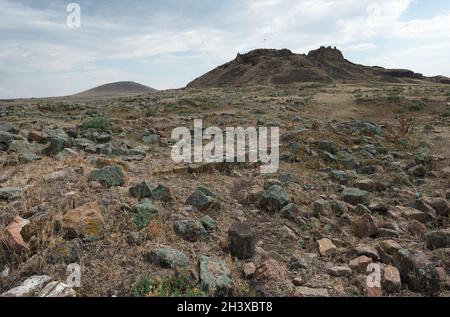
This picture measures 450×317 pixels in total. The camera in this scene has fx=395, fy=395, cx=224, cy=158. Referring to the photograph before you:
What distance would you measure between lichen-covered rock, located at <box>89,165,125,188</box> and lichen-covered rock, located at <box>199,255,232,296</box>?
221 centimetres

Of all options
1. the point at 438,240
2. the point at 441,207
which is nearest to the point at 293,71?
the point at 441,207

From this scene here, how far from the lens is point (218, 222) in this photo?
5215mm

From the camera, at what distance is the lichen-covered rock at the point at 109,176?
5.67 m

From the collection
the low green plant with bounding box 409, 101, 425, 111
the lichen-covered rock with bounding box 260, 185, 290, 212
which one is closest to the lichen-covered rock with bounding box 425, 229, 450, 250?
the lichen-covered rock with bounding box 260, 185, 290, 212

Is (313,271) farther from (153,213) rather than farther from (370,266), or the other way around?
(153,213)

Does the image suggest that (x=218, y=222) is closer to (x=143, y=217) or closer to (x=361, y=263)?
(x=143, y=217)

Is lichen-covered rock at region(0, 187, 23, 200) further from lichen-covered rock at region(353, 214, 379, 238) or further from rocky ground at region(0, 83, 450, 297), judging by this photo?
lichen-covered rock at region(353, 214, 379, 238)

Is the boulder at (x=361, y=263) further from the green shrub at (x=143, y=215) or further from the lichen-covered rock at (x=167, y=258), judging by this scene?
the green shrub at (x=143, y=215)

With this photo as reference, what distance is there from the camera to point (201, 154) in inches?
340

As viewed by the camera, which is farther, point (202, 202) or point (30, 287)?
point (202, 202)

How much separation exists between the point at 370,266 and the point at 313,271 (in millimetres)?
599

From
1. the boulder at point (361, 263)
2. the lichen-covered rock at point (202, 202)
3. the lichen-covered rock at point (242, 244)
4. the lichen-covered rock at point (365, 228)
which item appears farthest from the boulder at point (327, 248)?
the lichen-covered rock at point (202, 202)

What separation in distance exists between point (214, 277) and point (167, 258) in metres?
0.53
